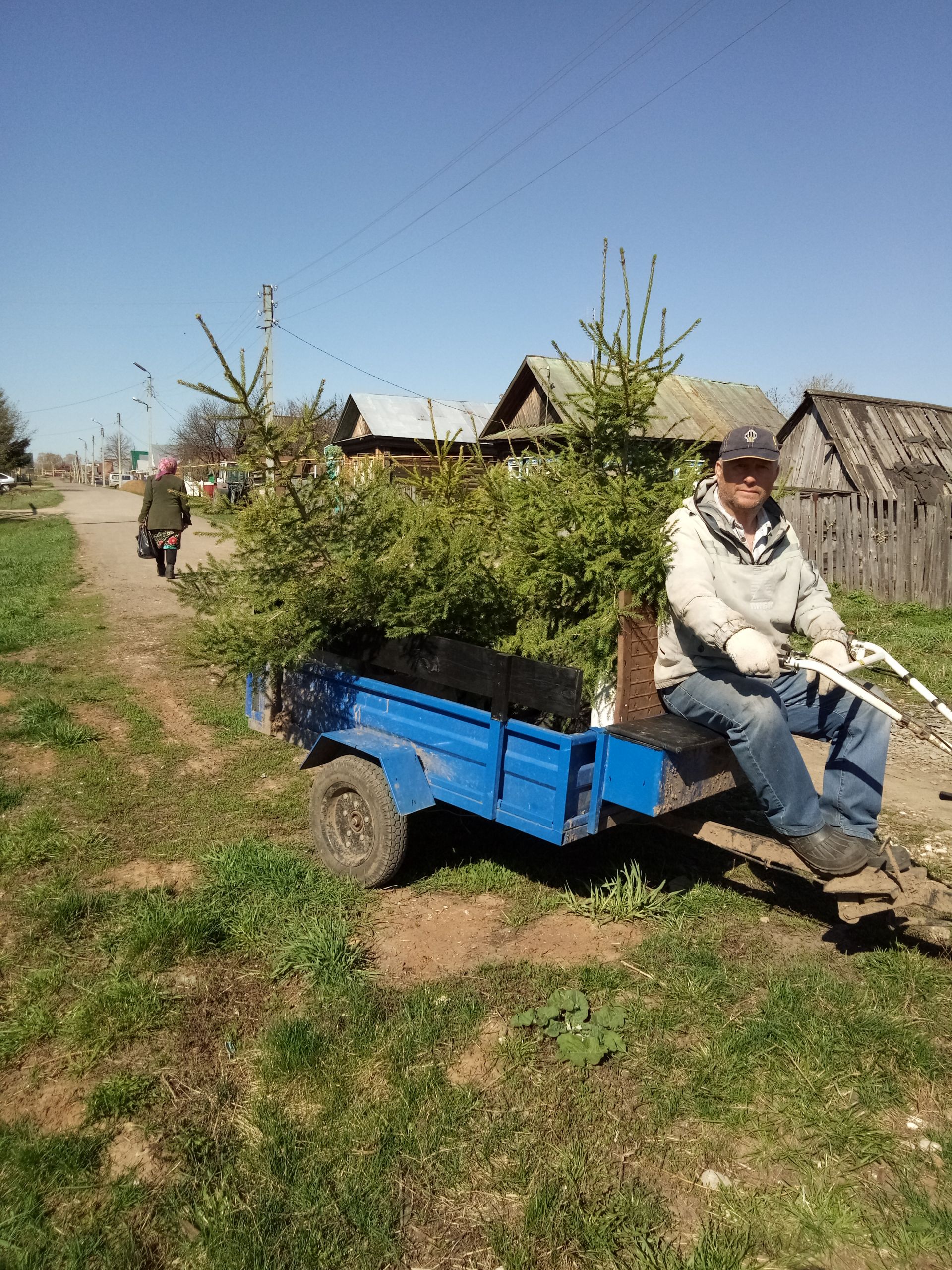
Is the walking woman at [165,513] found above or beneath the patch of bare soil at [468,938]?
above

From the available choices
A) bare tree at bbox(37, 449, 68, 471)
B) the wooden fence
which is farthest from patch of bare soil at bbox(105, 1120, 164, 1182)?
bare tree at bbox(37, 449, 68, 471)

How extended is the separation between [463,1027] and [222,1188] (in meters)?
0.97

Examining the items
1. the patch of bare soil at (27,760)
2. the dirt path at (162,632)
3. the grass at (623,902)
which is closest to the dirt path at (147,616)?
the dirt path at (162,632)

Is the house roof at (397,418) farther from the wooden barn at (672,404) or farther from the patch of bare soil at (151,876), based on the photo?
the patch of bare soil at (151,876)

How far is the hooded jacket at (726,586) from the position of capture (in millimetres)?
3572

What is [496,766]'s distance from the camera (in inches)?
143

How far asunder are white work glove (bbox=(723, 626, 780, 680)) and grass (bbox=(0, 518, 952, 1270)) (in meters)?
1.24

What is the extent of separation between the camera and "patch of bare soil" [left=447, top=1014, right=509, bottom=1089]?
2.86 meters

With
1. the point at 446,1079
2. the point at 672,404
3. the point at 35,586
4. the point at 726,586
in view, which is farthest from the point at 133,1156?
the point at 672,404

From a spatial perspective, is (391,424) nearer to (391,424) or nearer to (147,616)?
(391,424)

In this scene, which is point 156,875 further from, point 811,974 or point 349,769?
point 811,974

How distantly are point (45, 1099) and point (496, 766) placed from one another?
6.28 ft

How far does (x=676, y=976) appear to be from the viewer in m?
3.42

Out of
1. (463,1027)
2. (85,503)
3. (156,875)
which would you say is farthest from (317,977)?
(85,503)
